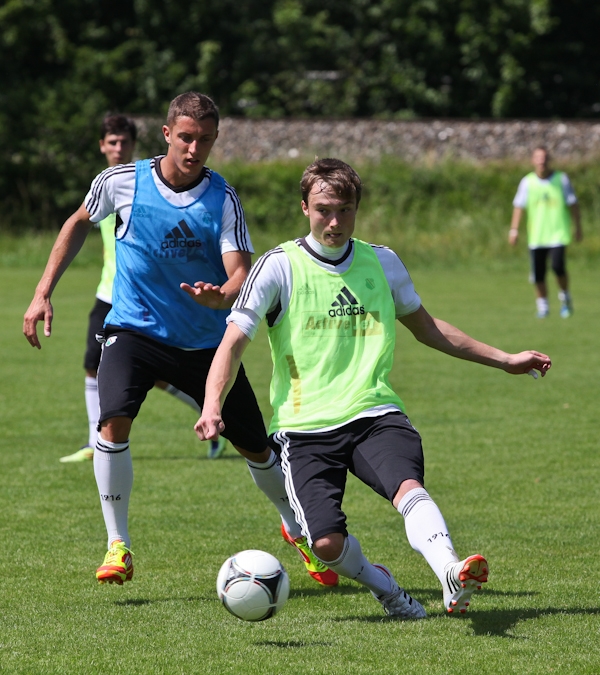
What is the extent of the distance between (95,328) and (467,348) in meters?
4.10

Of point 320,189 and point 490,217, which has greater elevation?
point 490,217

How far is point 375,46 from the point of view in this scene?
39594 mm

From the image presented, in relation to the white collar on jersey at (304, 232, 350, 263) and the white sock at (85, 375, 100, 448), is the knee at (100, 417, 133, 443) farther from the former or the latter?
the white sock at (85, 375, 100, 448)

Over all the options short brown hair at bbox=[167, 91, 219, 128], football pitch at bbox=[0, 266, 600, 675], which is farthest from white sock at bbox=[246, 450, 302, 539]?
short brown hair at bbox=[167, 91, 219, 128]

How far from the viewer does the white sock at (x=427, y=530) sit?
4.25m

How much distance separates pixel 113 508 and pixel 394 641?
1718 millimetres

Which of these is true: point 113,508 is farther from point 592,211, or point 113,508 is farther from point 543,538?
point 592,211

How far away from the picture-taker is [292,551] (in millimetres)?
6102

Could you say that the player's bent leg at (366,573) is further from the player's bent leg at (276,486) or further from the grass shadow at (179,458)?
the grass shadow at (179,458)

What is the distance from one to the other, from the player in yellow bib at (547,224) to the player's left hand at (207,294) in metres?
13.1

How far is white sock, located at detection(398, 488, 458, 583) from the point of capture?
4246 millimetres

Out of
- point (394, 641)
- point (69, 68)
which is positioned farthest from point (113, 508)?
point (69, 68)

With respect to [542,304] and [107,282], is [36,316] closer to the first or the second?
[107,282]

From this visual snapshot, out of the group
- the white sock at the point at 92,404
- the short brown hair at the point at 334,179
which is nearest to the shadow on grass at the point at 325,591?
the short brown hair at the point at 334,179
